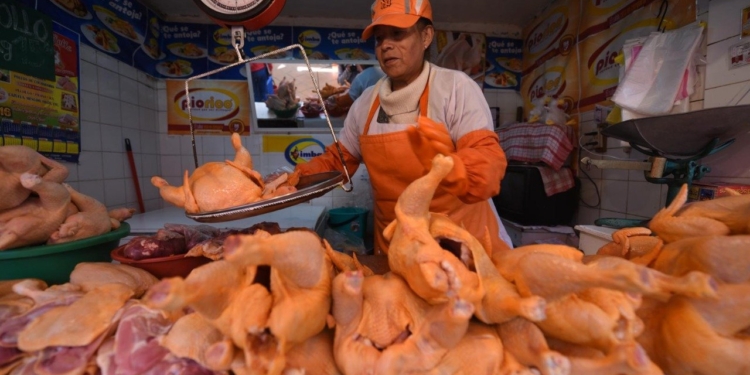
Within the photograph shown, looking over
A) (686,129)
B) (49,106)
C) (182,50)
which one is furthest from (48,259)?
(182,50)

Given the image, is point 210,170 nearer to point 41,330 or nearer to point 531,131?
point 41,330

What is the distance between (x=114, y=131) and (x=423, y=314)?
176 inches

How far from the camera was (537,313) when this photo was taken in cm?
59

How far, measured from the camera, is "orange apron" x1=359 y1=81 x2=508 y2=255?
7.15 feet

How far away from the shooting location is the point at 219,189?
1.20m

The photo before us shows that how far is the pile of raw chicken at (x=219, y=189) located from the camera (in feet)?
3.88

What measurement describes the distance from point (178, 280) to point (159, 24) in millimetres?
5248

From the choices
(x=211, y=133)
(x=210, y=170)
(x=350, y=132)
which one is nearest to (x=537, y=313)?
(x=210, y=170)

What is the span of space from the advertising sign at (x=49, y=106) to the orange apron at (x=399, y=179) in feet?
8.89

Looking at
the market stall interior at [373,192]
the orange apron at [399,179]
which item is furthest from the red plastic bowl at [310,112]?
the orange apron at [399,179]

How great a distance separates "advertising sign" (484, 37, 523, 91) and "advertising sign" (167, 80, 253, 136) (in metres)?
3.64

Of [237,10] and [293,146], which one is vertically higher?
[237,10]

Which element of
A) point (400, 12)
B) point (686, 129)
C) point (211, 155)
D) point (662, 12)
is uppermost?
point (662, 12)

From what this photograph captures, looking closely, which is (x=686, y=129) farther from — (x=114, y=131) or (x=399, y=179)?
(x=114, y=131)
